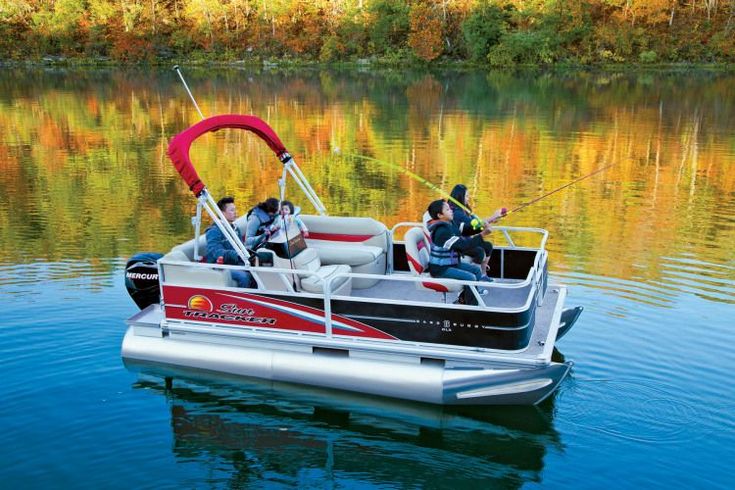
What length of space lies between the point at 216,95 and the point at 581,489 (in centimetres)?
3504

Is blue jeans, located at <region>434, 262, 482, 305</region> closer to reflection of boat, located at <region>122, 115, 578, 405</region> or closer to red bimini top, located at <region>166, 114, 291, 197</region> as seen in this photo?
reflection of boat, located at <region>122, 115, 578, 405</region>

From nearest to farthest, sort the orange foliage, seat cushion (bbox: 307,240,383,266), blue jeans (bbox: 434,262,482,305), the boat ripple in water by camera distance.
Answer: the boat ripple in water
blue jeans (bbox: 434,262,482,305)
seat cushion (bbox: 307,240,383,266)
the orange foliage

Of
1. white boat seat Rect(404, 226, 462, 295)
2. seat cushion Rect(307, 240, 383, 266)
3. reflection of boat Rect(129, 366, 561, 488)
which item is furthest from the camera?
seat cushion Rect(307, 240, 383, 266)

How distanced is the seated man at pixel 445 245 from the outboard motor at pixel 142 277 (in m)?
3.06

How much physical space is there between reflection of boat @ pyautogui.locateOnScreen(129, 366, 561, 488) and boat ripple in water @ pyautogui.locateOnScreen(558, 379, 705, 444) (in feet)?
1.11

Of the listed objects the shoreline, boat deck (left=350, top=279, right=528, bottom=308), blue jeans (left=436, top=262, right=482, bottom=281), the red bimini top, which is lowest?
boat deck (left=350, top=279, right=528, bottom=308)

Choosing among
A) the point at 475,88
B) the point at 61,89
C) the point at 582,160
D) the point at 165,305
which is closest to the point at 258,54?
the point at 61,89

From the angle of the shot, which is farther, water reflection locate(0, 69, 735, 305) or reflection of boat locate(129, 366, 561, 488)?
water reflection locate(0, 69, 735, 305)

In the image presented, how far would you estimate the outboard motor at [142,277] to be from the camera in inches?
318

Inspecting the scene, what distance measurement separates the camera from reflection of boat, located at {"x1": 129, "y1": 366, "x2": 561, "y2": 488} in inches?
248

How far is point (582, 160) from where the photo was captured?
2044cm

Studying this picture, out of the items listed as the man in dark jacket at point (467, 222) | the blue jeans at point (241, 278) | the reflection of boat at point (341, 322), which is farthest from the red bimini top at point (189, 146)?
the man in dark jacket at point (467, 222)

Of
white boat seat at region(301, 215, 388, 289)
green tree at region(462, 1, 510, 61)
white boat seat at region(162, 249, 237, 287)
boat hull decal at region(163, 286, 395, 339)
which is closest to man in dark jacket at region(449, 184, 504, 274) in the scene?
white boat seat at region(301, 215, 388, 289)

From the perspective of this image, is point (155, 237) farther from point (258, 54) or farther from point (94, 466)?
point (258, 54)
